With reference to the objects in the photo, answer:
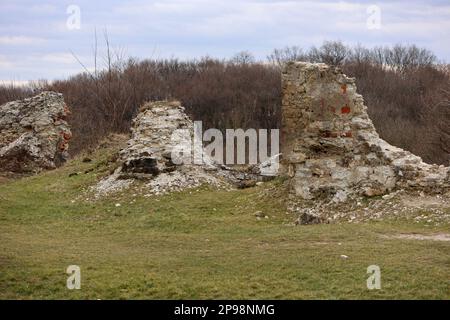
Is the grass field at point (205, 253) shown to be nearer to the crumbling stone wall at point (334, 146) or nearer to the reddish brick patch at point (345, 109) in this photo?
the crumbling stone wall at point (334, 146)

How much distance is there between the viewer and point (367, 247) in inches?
364

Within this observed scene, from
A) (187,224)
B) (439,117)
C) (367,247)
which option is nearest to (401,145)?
(439,117)

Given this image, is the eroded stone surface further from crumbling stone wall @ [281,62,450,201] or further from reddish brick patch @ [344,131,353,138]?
reddish brick patch @ [344,131,353,138]

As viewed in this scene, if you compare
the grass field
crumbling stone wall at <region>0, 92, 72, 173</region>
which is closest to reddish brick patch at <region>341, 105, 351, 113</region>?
the grass field

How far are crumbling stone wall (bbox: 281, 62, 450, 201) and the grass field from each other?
0.94 meters

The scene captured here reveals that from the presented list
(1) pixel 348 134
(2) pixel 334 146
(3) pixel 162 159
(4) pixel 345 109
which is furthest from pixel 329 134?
Result: (3) pixel 162 159

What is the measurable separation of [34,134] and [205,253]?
1504 cm

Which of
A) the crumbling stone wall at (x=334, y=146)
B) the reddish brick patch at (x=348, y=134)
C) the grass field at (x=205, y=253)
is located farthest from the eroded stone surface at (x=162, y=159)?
the reddish brick patch at (x=348, y=134)

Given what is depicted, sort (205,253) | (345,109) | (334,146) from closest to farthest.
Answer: (205,253) → (334,146) → (345,109)

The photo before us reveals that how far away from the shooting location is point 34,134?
75.6ft

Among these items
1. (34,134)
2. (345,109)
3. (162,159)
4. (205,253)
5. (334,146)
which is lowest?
(205,253)

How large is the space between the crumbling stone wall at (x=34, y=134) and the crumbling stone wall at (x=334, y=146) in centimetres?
1150

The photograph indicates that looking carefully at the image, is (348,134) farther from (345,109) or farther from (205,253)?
(205,253)
